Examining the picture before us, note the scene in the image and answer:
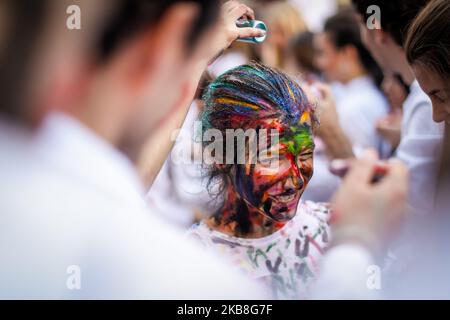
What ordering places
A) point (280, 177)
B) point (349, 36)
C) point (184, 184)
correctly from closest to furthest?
point (280, 177), point (184, 184), point (349, 36)

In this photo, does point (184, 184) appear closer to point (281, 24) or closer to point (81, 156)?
point (281, 24)

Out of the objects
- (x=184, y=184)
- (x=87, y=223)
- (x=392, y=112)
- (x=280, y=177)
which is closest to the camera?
(x=87, y=223)

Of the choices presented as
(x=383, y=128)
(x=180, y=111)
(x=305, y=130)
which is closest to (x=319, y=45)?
(x=383, y=128)

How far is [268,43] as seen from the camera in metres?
1.74

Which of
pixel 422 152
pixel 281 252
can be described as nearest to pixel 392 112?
pixel 422 152

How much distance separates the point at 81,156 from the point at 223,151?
0.72 meters

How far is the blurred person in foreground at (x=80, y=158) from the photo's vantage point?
0.75 metres

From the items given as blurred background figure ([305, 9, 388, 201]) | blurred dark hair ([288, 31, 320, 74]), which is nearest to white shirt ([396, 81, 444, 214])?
blurred background figure ([305, 9, 388, 201])

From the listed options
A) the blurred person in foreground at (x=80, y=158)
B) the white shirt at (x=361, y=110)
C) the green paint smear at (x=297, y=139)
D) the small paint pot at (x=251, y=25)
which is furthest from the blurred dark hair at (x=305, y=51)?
the blurred person in foreground at (x=80, y=158)

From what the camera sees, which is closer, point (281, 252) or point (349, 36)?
point (281, 252)

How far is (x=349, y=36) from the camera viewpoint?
2031 millimetres

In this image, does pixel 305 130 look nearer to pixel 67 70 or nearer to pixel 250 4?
pixel 250 4

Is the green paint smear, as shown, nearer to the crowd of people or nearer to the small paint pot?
the crowd of people

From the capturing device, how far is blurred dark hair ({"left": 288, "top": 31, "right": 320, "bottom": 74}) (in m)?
2.00
